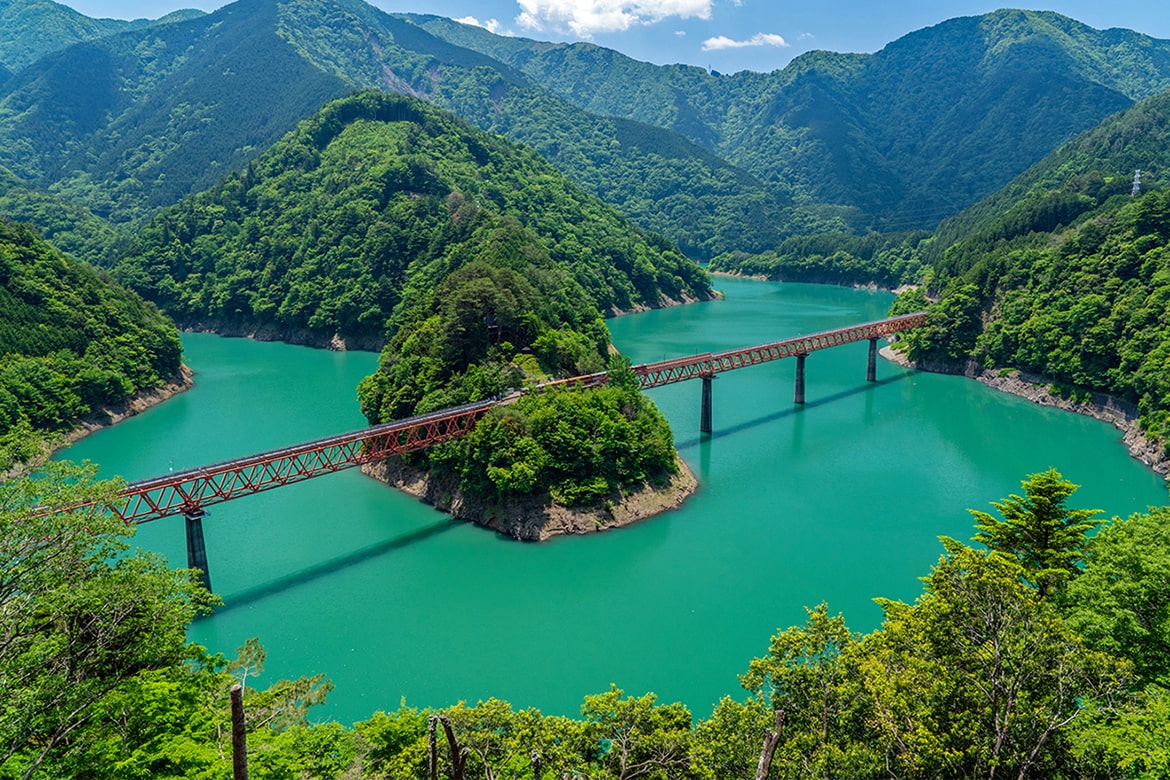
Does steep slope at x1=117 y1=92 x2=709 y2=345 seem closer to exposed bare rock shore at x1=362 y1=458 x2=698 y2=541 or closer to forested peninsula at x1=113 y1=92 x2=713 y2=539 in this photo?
forested peninsula at x1=113 y1=92 x2=713 y2=539

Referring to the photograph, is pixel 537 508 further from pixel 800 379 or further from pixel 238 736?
pixel 800 379

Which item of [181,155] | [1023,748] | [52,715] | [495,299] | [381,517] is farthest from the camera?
[181,155]

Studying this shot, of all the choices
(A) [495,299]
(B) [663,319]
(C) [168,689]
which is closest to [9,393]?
(A) [495,299]

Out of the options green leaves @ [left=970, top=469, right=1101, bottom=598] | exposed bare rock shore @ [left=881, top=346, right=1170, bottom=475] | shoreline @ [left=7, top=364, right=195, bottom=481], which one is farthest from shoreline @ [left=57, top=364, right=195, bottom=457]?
exposed bare rock shore @ [left=881, top=346, right=1170, bottom=475]

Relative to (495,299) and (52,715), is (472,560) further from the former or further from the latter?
(52,715)

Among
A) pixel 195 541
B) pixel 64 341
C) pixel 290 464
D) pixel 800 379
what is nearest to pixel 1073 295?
pixel 800 379

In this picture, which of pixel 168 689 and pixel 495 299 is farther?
pixel 495 299
